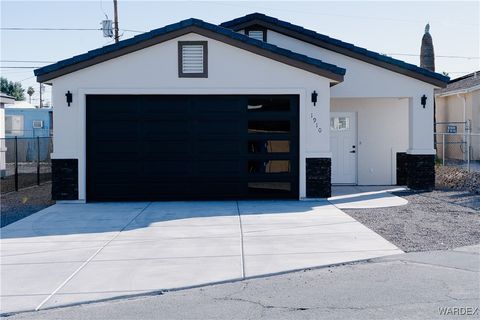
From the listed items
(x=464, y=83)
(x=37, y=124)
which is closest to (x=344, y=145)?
(x=464, y=83)

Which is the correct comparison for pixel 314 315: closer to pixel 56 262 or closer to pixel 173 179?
pixel 56 262

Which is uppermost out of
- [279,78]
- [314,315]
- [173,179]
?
[279,78]

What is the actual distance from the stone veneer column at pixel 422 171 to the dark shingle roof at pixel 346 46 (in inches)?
81.7

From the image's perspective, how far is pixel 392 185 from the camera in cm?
1881

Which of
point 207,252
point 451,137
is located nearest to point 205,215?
point 207,252

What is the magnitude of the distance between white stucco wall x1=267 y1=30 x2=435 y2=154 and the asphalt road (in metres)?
9.10

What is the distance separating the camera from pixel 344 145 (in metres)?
18.8

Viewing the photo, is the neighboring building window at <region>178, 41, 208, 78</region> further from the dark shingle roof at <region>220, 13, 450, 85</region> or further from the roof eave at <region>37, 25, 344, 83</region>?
the dark shingle roof at <region>220, 13, 450, 85</region>

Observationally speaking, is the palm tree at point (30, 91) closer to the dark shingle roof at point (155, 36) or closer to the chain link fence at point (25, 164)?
the chain link fence at point (25, 164)

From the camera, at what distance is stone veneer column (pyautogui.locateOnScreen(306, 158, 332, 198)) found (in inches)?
600

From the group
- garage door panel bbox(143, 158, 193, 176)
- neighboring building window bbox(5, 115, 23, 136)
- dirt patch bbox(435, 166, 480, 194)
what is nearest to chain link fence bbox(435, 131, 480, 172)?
dirt patch bbox(435, 166, 480, 194)

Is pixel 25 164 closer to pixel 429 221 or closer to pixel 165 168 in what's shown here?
pixel 165 168

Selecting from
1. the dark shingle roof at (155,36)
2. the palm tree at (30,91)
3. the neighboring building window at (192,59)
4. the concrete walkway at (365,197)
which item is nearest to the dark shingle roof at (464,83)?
the concrete walkway at (365,197)

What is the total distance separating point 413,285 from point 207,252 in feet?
10.7
